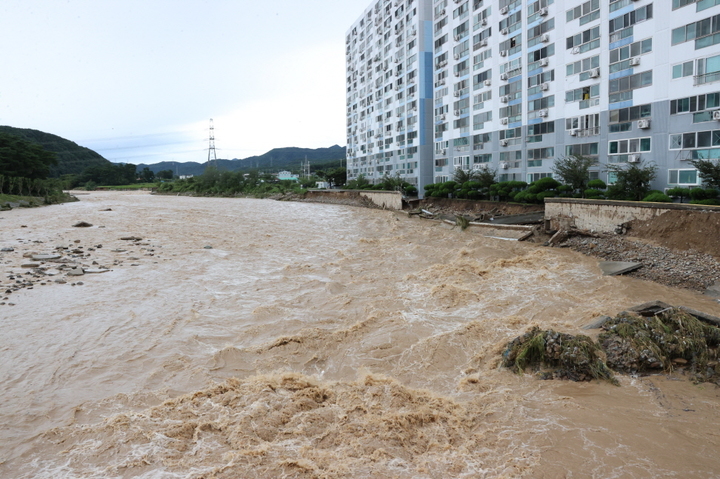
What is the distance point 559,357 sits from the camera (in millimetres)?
8328

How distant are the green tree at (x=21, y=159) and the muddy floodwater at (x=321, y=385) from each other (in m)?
45.8

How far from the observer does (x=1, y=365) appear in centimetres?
861

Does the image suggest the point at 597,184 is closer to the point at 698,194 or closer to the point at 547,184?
the point at 547,184

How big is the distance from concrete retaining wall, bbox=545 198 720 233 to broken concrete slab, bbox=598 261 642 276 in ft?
11.7

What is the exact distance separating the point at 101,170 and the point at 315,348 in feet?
416

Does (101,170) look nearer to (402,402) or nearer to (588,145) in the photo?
(588,145)

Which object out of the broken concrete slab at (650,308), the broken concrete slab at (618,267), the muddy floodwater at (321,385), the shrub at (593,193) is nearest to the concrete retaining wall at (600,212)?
the shrub at (593,193)

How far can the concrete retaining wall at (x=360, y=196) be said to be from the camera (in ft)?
150

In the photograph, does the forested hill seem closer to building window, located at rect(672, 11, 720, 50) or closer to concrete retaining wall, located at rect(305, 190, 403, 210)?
concrete retaining wall, located at rect(305, 190, 403, 210)

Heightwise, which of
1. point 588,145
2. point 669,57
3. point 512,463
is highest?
point 669,57

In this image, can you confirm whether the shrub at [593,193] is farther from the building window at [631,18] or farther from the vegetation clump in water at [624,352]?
the vegetation clump in water at [624,352]

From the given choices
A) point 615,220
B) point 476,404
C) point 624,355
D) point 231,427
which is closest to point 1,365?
point 231,427

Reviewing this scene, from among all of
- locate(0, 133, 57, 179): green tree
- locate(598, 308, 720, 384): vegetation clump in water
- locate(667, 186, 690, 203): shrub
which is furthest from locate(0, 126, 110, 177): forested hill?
locate(598, 308, 720, 384): vegetation clump in water

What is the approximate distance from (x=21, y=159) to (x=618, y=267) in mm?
60067
